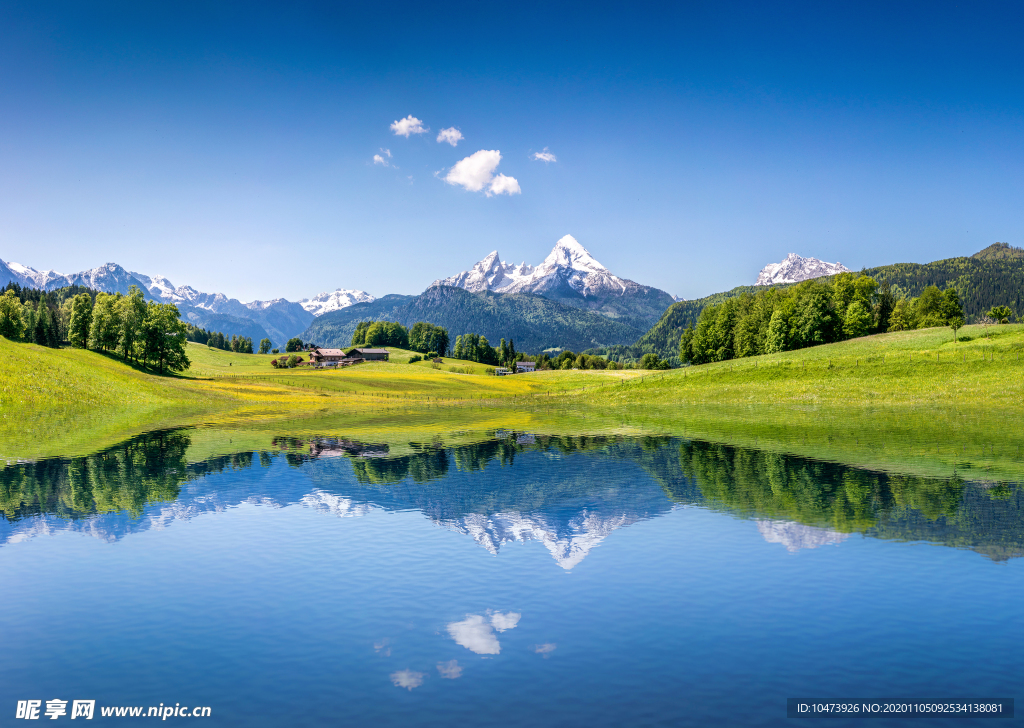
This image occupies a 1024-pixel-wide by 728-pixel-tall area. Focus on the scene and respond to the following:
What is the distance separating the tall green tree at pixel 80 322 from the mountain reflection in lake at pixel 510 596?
110m

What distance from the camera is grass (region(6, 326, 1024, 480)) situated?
4194 centimetres

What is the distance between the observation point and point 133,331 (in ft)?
361

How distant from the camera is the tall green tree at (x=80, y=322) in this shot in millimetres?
118438

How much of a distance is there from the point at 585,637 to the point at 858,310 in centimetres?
12406

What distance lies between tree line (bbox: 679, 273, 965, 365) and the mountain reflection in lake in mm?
99385

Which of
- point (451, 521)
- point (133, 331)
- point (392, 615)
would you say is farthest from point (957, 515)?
point (133, 331)

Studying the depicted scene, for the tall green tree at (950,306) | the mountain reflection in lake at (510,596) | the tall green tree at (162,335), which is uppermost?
the tall green tree at (950,306)

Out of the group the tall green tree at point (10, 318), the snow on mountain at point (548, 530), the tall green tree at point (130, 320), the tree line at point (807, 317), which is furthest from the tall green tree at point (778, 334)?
the tall green tree at point (10, 318)

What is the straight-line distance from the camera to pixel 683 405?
80188 mm

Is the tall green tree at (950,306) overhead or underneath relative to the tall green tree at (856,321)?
overhead

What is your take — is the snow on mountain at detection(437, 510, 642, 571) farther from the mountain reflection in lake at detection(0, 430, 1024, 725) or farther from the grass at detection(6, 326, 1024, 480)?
the grass at detection(6, 326, 1024, 480)

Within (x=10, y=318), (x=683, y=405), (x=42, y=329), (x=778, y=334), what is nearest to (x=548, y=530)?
(x=683, y=405)

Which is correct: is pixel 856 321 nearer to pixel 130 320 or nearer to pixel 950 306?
pixel 950 306

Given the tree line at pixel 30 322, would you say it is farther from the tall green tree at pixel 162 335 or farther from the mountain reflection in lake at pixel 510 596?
the mountain reflection in lake at pixel 510 596
